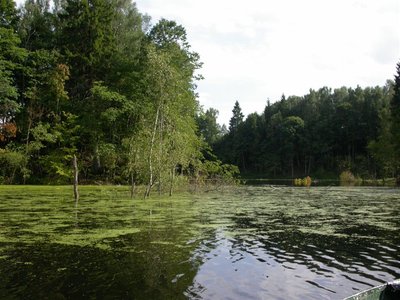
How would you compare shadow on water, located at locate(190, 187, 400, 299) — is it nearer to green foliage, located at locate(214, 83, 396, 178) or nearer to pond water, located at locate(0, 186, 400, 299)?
pond water, located at locate(0, 186, 400, 299)

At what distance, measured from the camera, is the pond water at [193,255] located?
880 cm

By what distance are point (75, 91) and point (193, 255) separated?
158ft

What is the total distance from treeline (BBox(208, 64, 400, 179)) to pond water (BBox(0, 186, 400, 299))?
66784mm

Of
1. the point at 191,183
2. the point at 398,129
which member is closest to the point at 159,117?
the point at 191,183

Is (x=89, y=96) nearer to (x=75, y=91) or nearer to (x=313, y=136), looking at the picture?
(x=75, y=91)

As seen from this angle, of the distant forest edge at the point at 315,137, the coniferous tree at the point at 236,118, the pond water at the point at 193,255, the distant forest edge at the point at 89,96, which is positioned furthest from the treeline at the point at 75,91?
the coniferous tree at the point at 236,118

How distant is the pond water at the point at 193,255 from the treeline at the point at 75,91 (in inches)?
1009

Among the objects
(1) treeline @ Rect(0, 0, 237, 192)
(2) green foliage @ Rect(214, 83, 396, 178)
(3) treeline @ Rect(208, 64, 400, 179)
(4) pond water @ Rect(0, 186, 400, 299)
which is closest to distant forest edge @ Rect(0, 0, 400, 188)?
(1) treeline @ Rect(0, 0, 237, 192)

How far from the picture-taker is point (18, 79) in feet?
185

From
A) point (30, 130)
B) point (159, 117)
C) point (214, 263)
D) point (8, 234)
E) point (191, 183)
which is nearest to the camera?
point (214, 263)

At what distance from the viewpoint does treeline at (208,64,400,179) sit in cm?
10156

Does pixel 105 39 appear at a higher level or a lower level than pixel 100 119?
higher

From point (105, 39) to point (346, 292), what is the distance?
174ft

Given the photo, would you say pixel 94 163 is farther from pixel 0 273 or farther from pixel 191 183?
pixel 0 273
